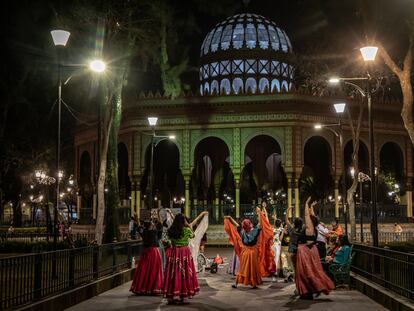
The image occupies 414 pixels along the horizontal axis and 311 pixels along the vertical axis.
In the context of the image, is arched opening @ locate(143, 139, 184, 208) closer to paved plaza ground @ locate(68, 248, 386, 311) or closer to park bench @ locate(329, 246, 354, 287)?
paved plaza ground @ locate(68, 248, 386, 311)

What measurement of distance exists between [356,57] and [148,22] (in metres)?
9.64

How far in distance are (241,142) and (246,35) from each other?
63.4 feet

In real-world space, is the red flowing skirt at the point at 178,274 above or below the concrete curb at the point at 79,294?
above

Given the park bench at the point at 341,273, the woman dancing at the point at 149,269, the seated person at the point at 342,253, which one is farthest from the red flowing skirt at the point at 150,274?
the park bench at the point at 341,273

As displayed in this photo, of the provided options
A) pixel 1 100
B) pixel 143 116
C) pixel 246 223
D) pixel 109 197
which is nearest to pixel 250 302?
pixel 246 223

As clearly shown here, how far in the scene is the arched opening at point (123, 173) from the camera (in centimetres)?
4503

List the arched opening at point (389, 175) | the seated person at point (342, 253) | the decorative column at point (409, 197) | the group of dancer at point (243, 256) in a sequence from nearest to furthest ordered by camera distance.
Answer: the group of dancer at point (243, 256)
the seated person at point (342, 253)
the decorative column at point (409, 197)
the arched opening at point (389, 175)

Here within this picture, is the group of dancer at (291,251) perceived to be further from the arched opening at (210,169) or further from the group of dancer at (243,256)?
the arched opening at (210,169)

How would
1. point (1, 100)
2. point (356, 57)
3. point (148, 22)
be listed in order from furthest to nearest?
1. point (1, 100)
2. point (356, 57)
3. point (148, 22)

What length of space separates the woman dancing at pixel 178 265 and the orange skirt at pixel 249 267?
2.77 metres

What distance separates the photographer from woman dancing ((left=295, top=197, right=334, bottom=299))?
1270 cm

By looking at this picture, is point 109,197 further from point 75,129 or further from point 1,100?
point 75,129

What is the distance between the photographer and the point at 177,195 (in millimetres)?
55125

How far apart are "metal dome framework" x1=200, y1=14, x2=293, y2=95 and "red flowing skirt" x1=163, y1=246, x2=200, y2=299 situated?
40.6 m
